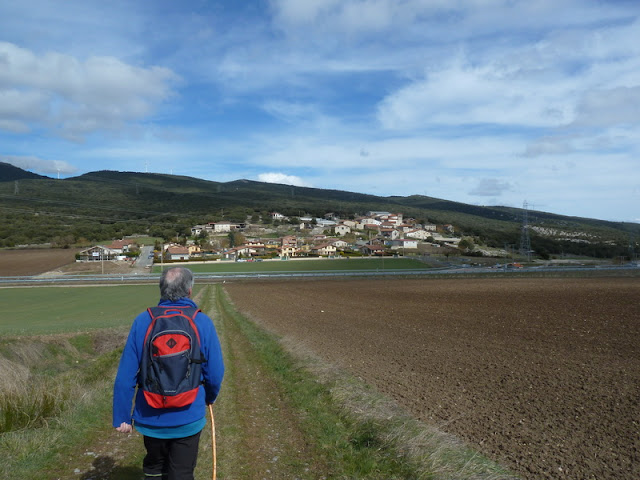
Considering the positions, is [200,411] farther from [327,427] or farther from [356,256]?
[356,256]

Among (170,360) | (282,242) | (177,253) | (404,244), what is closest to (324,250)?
(282,242)

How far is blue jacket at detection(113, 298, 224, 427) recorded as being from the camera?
3.40 meters

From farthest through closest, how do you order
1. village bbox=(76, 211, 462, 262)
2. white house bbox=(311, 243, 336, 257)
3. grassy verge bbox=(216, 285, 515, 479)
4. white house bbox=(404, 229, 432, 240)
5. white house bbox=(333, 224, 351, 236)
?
white house bbox=(333, 224, 351, 236) < white house bbox=(404, 229, 432, 240) < white house bbox=(311, 243, 336, 257) < village bbox=(76, 211, 462, 262) < grassy verge bbox=(216, 285, 515, 479)

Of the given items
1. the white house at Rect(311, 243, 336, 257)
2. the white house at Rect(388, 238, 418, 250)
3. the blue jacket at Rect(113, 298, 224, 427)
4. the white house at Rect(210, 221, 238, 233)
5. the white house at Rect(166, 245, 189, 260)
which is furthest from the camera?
the white house at Rect(210, 221, 238, 233)

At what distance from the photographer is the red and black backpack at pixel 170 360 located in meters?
3.29

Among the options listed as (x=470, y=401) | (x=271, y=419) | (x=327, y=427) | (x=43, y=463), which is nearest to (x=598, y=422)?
(x=470, y=401)

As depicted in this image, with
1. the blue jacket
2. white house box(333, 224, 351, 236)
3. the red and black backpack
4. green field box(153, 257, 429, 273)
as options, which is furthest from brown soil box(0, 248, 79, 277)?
white house box(333, 224, 351, 236)

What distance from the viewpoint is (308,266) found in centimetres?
8519

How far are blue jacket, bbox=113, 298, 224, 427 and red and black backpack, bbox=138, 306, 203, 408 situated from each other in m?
0.09

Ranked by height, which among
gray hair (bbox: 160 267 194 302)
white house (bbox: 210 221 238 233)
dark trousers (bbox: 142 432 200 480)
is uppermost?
gray hair (bbox: 160 267 194 302)

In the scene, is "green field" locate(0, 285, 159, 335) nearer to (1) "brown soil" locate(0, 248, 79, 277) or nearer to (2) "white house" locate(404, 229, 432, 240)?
(1) "brown soil" locate(0, 248, 79, 277)

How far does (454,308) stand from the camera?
27266 millimetres

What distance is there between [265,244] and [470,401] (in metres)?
110

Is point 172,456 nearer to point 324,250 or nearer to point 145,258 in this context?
point 145,258
